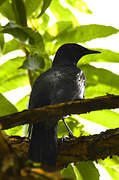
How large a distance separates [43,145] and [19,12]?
1.05 m

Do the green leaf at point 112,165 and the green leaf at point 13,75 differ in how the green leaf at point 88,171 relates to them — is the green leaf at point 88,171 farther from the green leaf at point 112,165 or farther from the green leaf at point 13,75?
the green leaf at point 13,75

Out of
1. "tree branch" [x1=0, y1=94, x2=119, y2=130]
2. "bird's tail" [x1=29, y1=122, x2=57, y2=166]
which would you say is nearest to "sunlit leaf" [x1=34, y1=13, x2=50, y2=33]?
"bird's tail" [x1=29, y1=122, x2=57, y2=166]

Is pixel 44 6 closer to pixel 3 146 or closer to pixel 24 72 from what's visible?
pixel 24 72

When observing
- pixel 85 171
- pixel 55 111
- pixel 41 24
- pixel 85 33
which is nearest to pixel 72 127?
pixel 85 171

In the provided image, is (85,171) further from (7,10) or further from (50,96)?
(7,10)

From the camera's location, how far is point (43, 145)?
142 cm

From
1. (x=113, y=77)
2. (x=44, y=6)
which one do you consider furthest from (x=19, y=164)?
(x=44, y=6)

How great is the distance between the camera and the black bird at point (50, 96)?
123 cm

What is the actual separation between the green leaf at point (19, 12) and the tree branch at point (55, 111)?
48.0 inches

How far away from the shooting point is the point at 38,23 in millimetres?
2373

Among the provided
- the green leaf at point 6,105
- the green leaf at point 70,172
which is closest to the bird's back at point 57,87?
the green leaf at point 6,105

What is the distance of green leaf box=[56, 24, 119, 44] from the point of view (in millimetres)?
2266

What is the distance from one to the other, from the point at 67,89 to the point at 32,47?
0.35 m

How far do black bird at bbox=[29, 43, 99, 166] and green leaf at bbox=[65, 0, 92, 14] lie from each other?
0.99 ft
